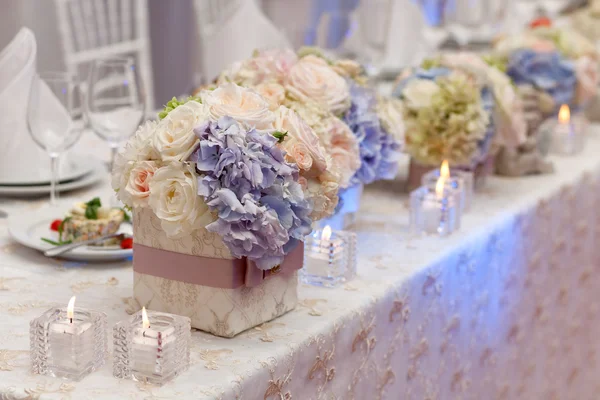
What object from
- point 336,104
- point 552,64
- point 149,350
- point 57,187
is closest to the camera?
point 149,350

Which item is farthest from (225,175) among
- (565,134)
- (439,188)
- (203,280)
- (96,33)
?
(96,33)

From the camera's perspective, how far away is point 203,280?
37.1 inches

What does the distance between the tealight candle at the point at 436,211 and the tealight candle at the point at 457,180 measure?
3cm

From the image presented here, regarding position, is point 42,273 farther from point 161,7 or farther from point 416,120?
point 161,7

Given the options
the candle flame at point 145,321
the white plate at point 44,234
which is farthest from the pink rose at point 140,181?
the white plate at point 44,234

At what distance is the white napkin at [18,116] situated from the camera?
58.1 inches

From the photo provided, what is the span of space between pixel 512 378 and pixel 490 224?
426 millimetres

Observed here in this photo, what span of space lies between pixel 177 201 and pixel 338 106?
0.44m

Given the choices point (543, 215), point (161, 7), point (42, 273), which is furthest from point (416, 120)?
point (161, 7)

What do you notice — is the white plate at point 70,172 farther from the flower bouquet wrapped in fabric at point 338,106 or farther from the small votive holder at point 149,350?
the small votive holder at point 149,350

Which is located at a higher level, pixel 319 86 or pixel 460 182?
pixel 319 86

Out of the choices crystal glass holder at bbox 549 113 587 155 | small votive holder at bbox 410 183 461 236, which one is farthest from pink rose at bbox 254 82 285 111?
crystal glass holder at bbox 549 113 587 155

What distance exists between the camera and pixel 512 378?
69.2 inches

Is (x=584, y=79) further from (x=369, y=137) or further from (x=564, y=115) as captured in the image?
(x=369, y=137)
